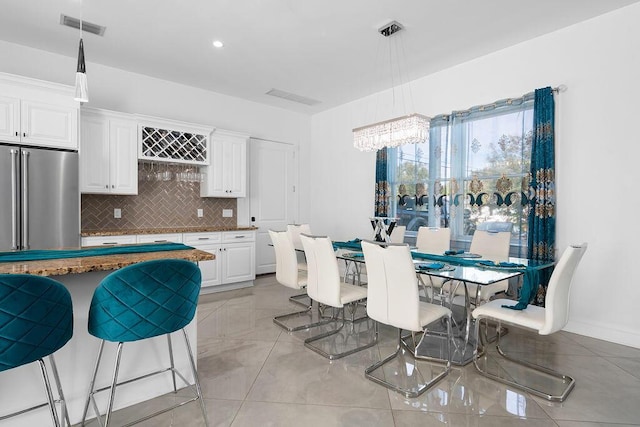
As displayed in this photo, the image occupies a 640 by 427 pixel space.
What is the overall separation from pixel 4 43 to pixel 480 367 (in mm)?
5879

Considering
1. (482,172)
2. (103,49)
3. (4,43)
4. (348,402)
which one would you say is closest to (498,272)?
(348,402)

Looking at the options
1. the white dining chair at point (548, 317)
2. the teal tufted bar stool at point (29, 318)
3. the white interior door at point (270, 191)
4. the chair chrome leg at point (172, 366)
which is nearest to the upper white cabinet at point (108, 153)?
the white interior door at point (270, 191)

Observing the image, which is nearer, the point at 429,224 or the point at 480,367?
the point at 480,367

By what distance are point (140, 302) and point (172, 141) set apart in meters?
3.63

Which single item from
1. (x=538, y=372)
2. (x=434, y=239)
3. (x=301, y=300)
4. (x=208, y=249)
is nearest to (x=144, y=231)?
(x=208, y=249)

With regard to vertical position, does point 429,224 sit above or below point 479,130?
below

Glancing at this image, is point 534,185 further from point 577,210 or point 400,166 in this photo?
point 400,166

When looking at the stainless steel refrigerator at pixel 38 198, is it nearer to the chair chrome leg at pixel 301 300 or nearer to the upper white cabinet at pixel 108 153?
the upper white cabinet at pixel 108 153

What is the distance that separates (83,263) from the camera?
1.74 metres

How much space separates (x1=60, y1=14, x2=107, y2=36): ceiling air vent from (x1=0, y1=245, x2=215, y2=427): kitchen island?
2.79 meters

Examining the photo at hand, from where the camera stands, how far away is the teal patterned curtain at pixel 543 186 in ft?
11.6

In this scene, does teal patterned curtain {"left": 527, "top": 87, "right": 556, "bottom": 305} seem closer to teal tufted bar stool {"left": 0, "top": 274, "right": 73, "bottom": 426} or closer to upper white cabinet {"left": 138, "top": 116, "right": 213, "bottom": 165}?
teal tufted bar stool {"left": 0, "top": 274, "right": 73, "bottom": 426}

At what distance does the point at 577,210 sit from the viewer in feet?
11.3

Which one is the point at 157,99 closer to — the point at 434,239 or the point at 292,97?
the point at 292,97
